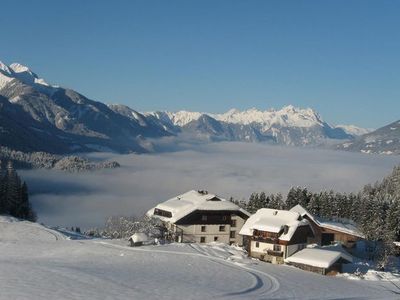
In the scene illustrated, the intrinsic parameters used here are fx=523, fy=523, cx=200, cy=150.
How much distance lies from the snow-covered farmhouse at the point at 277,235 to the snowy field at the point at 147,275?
2955mm

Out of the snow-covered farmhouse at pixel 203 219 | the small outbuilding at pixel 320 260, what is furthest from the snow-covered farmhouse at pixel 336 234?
the small outbuilding at pixel 320 260

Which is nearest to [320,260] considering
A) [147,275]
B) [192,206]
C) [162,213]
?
[147,275]

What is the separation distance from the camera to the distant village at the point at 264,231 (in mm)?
70125

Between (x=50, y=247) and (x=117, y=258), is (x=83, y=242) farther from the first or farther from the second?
(x=117, y=258)

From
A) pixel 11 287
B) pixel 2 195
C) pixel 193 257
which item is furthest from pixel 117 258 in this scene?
pixel 2 195

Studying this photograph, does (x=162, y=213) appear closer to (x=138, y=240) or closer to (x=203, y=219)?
(x=203, y=219)

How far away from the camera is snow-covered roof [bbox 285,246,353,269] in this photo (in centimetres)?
6297

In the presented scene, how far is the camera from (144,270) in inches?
2015

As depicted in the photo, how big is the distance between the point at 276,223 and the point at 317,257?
31.0ft

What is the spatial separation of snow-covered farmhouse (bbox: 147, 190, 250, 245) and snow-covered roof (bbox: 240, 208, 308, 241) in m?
10.8

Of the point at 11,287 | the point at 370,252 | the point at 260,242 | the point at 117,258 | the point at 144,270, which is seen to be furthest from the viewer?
the point at 370,252

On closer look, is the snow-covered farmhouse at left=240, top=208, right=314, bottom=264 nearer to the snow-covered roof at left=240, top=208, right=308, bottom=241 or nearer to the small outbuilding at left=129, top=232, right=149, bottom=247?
the snow-covered roof at left=240, top=208, right=308, bottom=241

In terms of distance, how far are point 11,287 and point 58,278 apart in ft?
19.6

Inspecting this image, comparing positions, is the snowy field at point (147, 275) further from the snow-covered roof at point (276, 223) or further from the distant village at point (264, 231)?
the snow-covered roof at point (276, 223)
